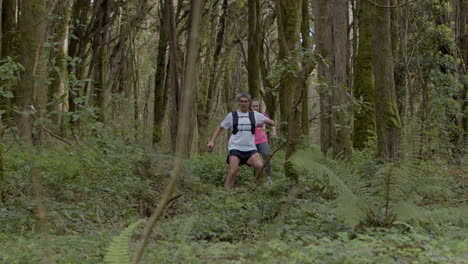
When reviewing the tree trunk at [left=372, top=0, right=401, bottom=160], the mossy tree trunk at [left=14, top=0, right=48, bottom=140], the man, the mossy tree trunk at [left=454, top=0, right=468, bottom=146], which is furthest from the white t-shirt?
the mossy tree trunk at [left=454, top=0, right=468, bottom=146]

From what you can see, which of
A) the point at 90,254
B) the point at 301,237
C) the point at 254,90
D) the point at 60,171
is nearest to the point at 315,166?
the point at 301,237

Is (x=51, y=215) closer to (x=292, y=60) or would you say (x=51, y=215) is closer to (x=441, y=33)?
(x=292, y=60)

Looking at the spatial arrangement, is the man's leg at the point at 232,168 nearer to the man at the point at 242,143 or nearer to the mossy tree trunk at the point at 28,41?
the man at the point at 242,143

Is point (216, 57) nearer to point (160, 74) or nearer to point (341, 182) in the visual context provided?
point (160, 74)

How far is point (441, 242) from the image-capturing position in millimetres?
3982

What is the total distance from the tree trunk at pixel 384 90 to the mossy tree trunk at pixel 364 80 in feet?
11.2

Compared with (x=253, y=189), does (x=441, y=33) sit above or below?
→ above

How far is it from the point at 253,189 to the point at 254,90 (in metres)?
10.1

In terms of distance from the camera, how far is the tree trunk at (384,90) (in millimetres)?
9422

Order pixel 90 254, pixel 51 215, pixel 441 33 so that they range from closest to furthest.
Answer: pixel 90 254
pixel 51 215
pixel 441 33

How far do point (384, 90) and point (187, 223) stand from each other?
6.89 meters

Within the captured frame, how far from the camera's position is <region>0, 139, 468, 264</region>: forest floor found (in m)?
3.66

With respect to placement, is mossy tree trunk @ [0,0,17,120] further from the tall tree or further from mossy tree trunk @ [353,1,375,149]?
mossy tree trunk @ [353,1,375,149]

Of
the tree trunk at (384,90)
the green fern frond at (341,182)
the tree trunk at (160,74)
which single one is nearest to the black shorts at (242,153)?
the tree trunk at (384,90)
